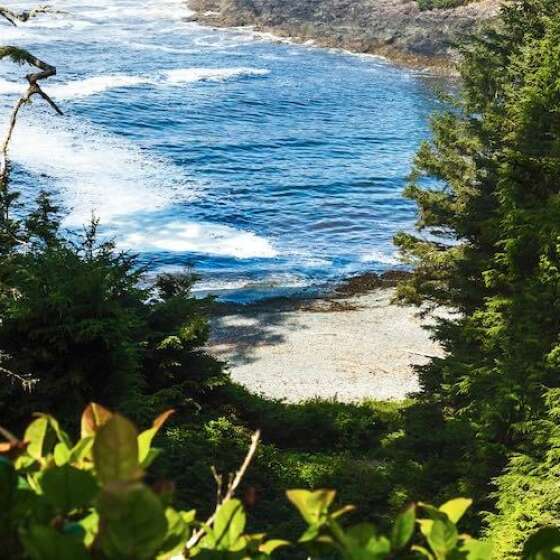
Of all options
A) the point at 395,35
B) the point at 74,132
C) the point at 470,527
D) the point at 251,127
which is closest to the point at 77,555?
the point at 470,527

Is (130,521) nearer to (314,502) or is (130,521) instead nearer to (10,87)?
(314,502)

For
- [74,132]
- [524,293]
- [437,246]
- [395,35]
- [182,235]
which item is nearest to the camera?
[524,293]

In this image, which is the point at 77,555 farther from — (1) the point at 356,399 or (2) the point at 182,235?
(2) the point at 182,235

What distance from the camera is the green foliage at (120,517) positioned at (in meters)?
0.86

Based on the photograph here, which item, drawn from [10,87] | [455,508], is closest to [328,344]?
[455,508]

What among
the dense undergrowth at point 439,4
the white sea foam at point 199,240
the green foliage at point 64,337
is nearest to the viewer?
the green foliage at point 64,337

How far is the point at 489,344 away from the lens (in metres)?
9.62

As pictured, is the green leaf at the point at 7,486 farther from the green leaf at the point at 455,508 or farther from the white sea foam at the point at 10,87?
the white sea foam at the point at 10,87

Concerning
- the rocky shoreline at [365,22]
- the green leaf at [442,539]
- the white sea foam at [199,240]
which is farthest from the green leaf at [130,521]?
the rocky shoreline at [365,22]

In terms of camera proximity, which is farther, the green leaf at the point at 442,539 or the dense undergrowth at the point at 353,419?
the dense undergrowth at the point at 353,419

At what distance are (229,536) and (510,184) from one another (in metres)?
8.60

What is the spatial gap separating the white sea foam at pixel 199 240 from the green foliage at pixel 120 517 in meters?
26.2

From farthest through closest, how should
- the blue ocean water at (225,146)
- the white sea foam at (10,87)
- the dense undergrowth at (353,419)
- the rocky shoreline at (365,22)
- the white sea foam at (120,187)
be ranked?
the rocky shoreline at (365,22), the white sea foam at (10,87), the blue ocean water at (225,146), the white sea foam at (120,187), the dense undergrowth at (353,419)

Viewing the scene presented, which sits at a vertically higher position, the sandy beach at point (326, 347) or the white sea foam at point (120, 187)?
the white sea foam at point (120, 187)
